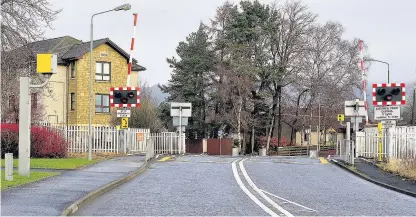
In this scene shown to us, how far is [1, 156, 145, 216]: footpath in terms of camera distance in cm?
1090

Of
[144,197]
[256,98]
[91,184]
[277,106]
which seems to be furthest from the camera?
[277,106]

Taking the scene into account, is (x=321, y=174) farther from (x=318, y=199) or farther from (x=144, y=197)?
(x=144, y=197)

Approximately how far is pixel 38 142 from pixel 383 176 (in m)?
15.4

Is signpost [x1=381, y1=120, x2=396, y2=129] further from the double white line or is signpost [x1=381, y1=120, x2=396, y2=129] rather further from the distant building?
the distant building

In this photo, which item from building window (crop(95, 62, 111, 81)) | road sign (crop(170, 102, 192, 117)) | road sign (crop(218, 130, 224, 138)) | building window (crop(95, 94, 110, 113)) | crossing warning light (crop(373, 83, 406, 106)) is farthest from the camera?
road sign (crop(218, 130, 224, 138))

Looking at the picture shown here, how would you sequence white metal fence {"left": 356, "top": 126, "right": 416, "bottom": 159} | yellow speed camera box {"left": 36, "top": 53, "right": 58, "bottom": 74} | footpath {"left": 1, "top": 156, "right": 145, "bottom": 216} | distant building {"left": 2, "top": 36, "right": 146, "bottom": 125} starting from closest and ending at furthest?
footpath {"left": 1, "top": 156, "right": 145, "bottom": 216} < yellow speed camera box {"left": 36, "top": 53, "right": 58, "bottom": 74} < white metal fence {"left": 356, "top": 126, "right": 416, "bottom": 159} < distant building {"left": 2, "top": 36, "right": 146, "bottom": 125}

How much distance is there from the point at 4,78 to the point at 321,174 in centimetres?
1789

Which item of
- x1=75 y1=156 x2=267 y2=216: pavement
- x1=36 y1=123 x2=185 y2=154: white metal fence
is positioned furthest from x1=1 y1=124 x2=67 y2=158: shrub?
x1=75 y1=156 x2=267 y2=216: pavement

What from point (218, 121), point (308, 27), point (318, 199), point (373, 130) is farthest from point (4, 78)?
point (308, 27)

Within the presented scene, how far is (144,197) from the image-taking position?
1384 cm

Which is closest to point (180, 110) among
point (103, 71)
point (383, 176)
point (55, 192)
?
point (383, 176)

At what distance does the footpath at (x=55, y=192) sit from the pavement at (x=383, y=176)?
8214 mm

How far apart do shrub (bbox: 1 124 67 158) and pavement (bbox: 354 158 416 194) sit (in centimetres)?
1334

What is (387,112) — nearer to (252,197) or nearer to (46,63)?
(252,197)
